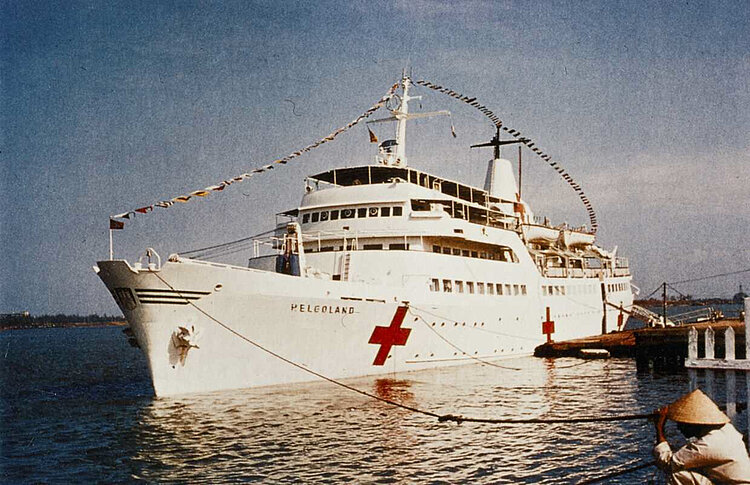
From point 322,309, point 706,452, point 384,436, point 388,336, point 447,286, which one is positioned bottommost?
point 384,436

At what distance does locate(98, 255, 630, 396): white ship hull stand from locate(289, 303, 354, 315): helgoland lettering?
25 mm

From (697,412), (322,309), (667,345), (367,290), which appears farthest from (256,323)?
(667,345)

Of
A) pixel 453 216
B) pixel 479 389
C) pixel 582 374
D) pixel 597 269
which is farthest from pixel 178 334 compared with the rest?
pixel 597 269

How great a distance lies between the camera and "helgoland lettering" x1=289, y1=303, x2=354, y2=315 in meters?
15.6

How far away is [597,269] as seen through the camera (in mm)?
34719

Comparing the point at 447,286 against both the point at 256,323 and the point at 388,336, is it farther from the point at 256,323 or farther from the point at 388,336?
the point at 256,323

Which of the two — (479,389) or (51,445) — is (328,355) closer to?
(479,389)

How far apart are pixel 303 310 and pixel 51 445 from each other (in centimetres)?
600

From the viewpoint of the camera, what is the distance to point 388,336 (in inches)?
699

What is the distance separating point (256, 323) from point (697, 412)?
452 inches

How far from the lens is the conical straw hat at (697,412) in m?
4.88

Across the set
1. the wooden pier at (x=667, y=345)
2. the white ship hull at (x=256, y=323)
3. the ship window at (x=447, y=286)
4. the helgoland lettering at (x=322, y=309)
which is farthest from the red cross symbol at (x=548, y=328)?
the helgoland lettering at (x=322, y=309)

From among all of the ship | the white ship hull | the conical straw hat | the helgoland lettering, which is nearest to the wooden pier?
the ship

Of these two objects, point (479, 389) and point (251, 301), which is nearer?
point (251, 301)
